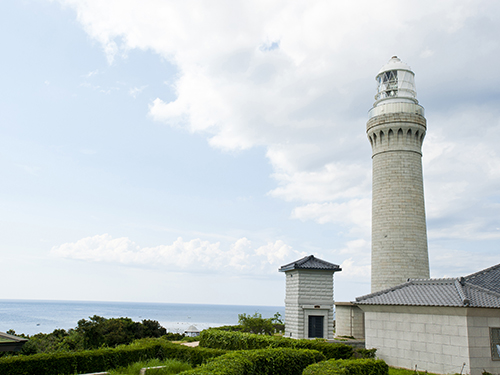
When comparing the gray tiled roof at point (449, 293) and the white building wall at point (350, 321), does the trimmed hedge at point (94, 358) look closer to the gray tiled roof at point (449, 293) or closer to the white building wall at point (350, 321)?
the gray tiled roof at point (449, 293)

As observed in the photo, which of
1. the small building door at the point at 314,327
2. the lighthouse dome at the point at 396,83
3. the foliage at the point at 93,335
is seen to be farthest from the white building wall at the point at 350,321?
the lighthouse dome at the point at 396,83

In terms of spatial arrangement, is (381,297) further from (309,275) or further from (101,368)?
(101,368)

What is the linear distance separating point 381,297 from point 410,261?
1040 centimetres

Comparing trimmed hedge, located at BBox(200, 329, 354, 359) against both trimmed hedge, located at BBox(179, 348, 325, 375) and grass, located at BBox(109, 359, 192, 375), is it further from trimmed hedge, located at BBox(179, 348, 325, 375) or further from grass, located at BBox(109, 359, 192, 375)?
grass, located at BBox(109, 359, 192, 375)

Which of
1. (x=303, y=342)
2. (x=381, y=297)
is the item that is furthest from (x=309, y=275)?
(x=303, y=342)

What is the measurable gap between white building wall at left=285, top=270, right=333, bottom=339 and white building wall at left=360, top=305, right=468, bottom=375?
433 cm

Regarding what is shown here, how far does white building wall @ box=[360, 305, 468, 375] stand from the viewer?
17.6 m

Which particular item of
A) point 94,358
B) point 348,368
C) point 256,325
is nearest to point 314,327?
point 256,325

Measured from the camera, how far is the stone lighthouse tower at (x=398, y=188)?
102ft

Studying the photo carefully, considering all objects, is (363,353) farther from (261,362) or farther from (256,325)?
(256,325)

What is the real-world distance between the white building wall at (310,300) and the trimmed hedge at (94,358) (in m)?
9.98

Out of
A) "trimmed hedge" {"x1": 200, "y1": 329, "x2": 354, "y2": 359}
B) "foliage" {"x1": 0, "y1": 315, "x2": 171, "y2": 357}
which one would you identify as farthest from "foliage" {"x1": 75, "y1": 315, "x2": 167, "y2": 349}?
"trimmed hedge" {"x1": 200, "y1": 329, "x2": 354, "y2": 359}

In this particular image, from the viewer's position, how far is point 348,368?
1308 cm

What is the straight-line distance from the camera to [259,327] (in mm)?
30453
